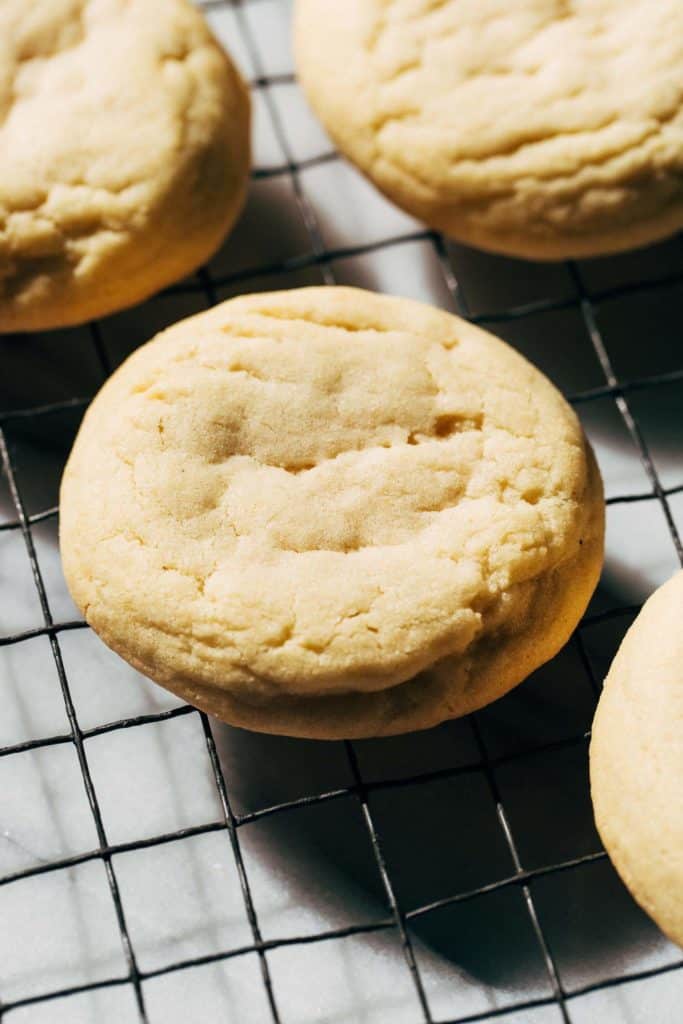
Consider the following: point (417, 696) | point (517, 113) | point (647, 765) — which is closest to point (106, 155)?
point (517, 113)

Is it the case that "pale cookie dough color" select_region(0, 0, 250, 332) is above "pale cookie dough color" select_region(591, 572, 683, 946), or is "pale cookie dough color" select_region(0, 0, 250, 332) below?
above

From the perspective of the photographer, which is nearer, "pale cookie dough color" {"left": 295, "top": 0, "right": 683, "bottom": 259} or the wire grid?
the wire grid

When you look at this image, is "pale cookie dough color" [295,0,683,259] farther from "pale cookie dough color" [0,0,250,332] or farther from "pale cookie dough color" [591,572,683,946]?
"pale cookie dough color" [591,572,683,946]

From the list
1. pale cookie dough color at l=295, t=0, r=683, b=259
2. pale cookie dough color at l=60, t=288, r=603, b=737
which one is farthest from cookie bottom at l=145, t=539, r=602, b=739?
pale cookie dough color at l=295, t=0, r=683, b=259

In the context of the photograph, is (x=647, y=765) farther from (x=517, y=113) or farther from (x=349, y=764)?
(x=517, y=113)

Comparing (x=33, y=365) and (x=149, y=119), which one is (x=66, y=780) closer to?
(x=33, y=365)

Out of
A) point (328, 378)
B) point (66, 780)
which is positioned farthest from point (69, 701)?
point (328, 378)

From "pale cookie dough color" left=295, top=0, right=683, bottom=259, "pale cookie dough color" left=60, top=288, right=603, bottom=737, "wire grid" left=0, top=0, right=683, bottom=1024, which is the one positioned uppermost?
"pale cookie dough color" left=295, top=0, right=683, bottom=259
